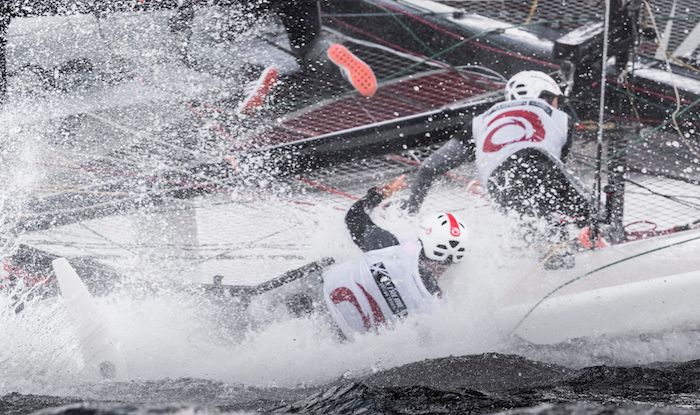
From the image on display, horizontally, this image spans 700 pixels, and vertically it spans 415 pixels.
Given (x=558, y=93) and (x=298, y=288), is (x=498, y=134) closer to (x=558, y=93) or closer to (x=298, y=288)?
(x=558, y=93)

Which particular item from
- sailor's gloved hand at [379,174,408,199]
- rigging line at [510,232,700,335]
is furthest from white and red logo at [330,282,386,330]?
sailor's gloved hand at [379,174,408,199]

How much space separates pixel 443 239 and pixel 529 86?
2.31 ft

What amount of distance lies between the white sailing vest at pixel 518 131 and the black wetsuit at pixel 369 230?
1.27ft

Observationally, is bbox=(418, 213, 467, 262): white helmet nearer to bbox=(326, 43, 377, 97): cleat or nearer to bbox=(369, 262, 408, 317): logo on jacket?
bbox=(369, 262, 408, 317): logo on jacket

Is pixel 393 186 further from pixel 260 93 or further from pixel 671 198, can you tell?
pixel 671 198

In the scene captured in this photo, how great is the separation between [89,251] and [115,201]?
0.23 m

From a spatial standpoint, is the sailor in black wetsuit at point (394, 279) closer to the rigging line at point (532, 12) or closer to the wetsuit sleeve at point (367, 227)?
the wetsuit sleeve at point (367, 227)

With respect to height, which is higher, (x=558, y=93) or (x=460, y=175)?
(x=558, y=93)

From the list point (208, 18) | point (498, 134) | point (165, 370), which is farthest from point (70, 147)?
point (498, 134)

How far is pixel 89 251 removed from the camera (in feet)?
11.5

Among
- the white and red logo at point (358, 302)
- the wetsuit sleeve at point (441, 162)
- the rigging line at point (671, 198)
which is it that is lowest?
the rigging line at point (671, 198)

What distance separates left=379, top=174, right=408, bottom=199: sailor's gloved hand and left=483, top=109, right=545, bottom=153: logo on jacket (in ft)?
1.24

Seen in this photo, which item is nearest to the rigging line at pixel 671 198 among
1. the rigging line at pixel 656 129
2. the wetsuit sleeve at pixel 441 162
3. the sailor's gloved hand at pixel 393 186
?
the rigging line at pixel 656 129

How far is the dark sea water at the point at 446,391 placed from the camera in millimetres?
1553
